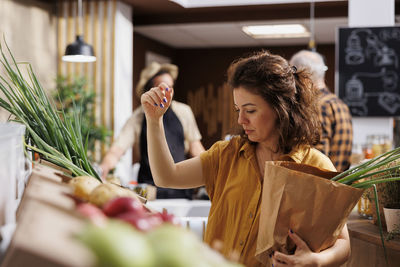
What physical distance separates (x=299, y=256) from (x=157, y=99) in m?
0.59

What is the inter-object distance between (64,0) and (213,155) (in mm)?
4903

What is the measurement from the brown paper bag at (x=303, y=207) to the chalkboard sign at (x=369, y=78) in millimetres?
3985

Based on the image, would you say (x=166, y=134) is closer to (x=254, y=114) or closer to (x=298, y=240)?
(x=254, y=114)

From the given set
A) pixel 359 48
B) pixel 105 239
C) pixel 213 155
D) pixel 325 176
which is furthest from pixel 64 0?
pixel 105 239

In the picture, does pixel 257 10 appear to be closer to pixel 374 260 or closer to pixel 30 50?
pixel 30 50

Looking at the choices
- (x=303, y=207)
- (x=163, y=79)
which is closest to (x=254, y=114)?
(x=303, y=207)

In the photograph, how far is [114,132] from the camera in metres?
5.90

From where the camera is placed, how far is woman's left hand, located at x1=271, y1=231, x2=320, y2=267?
1.27 metres

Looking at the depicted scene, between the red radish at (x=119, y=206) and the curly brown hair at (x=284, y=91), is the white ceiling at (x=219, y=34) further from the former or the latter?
the red radish at (x=119, y=206)

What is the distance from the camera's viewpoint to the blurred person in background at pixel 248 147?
150 centimetres

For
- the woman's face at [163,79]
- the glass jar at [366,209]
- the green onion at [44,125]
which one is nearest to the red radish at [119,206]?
the green onion at [44,125]

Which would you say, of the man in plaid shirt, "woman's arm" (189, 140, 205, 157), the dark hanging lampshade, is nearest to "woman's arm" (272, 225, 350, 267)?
the man in plaid shirt

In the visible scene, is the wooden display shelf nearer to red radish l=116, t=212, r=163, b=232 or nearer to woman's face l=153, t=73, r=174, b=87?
red radish l=116, t=212, r=163, b=232

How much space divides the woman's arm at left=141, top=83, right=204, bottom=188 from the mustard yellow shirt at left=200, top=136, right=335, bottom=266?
1.8 inches
